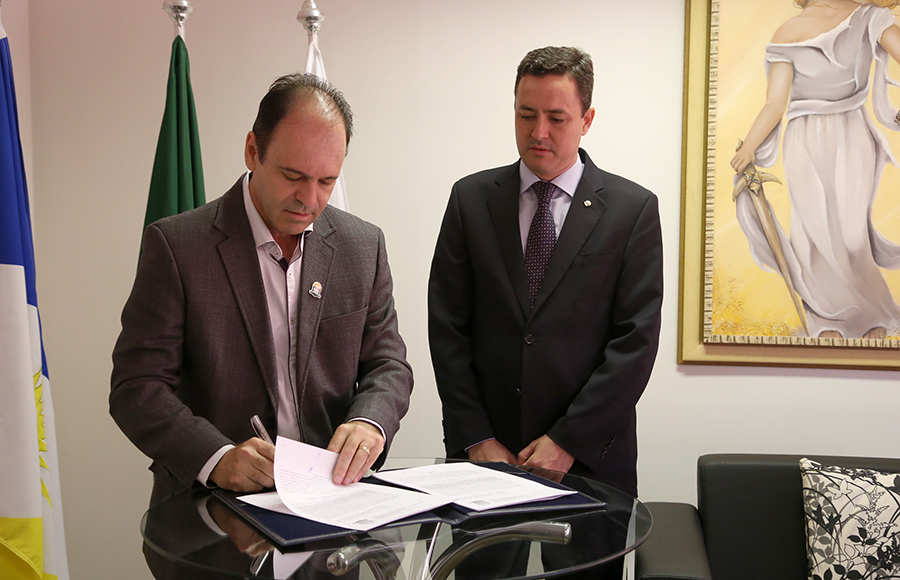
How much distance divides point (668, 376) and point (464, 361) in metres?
1.42

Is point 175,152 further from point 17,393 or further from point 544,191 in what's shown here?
point 544,191

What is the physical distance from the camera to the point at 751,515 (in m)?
3.07

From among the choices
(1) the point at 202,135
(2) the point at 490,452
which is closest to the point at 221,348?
(2) the point at 490,452

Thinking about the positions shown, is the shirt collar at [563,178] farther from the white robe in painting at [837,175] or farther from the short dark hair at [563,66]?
the white robe in painting at [837,175]

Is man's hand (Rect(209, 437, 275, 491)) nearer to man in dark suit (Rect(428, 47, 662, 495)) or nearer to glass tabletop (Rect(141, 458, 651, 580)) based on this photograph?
glass tabletop (Rect(141, 458, 651, 580))

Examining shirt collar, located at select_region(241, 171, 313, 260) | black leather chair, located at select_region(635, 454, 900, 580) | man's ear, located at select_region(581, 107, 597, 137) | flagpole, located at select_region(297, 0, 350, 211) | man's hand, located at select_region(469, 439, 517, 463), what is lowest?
black leather chair, located at select_region(635, 454, 900, 580)

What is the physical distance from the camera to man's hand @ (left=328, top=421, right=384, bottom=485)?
1.56m

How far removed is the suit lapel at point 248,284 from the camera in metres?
1.80

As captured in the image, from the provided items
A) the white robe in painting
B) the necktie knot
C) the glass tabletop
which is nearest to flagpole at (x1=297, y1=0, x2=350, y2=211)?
the necktie knot

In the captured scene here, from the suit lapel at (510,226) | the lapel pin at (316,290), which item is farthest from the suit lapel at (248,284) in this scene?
the suit lapel at (510,226)

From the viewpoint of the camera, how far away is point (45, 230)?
3.62 metres

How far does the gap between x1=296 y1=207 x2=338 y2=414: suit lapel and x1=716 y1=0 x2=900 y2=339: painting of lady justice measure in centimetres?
216

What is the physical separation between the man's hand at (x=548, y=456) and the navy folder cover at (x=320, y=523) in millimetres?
662

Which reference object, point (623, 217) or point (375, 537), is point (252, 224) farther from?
point (623, 217)
